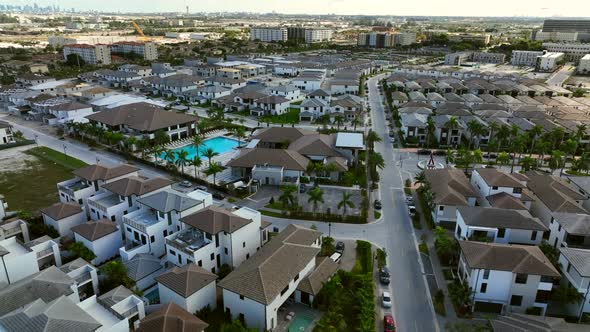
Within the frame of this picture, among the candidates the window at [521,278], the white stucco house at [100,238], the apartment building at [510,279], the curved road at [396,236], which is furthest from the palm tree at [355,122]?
the white stucco house at [100,238]

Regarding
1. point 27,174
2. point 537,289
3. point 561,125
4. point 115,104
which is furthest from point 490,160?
point 115,104

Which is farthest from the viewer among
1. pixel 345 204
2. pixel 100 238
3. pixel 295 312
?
pixel 345 204

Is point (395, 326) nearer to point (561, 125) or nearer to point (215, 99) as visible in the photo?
point (561, 125)

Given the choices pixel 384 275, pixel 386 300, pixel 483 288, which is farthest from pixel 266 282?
pixel 483 288

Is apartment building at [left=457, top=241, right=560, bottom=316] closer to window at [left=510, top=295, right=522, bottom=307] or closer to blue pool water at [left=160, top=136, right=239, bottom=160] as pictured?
window at [left=510, top=295, right=522, bottom=307]

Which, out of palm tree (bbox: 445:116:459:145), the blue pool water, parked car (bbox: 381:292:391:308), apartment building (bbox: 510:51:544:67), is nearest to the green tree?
parked car (bbox: 381:292:391:308)

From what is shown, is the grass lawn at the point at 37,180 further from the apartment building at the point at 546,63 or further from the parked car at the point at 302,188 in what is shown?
the apartment building at the point at 546,63

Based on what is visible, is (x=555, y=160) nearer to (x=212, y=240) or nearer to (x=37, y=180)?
(x=212, y=240)
